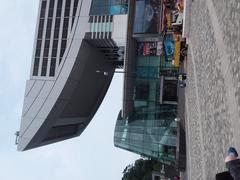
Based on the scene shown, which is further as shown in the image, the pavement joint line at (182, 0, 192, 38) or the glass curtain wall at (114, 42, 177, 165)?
the glass curtain wall at (114, 42, 177, 165)

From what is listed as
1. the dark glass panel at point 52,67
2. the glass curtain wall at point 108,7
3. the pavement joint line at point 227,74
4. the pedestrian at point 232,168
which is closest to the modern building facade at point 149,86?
the glass curtain wall at point 108,7

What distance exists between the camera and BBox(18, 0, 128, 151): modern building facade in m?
43.9

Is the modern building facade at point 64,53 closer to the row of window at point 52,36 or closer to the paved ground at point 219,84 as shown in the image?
the row of window at point 52,36

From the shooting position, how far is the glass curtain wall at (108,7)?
4362 cm

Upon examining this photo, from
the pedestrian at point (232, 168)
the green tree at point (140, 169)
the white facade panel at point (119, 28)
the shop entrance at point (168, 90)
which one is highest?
the white facade panel at point (119, 28)

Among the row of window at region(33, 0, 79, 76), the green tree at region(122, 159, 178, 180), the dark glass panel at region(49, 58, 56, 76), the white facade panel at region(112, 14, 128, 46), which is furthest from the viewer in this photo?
the green tree at region(122, 159, 178, 180)

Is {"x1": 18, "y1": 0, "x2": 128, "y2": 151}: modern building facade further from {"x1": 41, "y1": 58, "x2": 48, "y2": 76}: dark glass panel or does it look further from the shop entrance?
the shop entrance

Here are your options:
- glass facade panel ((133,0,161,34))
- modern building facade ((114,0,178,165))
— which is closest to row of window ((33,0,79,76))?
glass facade panel ((133,0,161,34))

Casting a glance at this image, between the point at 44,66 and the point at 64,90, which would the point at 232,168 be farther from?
the point at 44,66

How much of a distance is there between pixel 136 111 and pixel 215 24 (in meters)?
27.8

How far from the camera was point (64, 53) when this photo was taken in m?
44.9

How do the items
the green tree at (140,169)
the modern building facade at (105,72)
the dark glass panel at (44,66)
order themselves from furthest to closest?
the green tree at (140,169), the dark glass panel at (44,66), the modern building facade at (105,72)

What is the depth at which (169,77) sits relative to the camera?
41344mm

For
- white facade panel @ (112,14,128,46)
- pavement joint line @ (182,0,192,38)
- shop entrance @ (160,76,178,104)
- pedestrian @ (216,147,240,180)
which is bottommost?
pedestrian @ (216,147,240,180)
